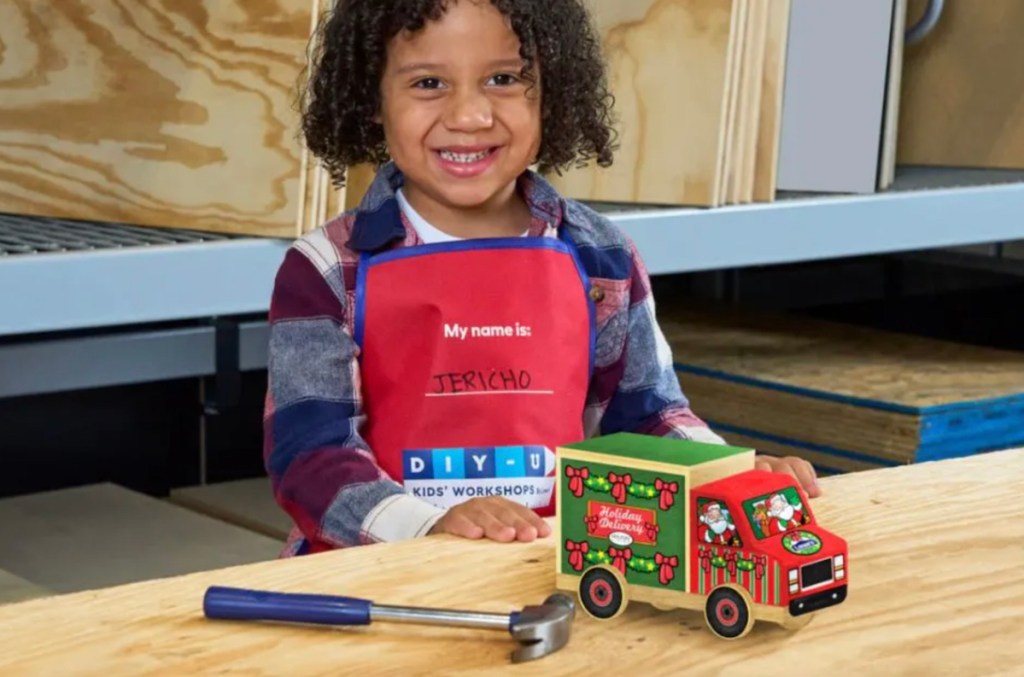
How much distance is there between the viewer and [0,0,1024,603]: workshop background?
5.50 ft

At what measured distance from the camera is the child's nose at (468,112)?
1.41 m

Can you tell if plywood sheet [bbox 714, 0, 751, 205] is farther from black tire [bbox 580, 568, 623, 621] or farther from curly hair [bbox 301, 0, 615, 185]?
black tire [bbox 580, 568, 623, 621]

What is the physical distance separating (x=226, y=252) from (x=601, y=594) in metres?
0.81

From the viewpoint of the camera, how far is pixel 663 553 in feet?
2.89

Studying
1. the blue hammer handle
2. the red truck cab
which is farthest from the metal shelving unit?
the red truck cab

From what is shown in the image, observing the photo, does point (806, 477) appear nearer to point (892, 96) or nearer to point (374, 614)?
point (374, 614)

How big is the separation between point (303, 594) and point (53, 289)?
673 mm

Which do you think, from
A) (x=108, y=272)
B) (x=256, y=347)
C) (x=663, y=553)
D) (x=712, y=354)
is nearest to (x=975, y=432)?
(x=712, y=354)

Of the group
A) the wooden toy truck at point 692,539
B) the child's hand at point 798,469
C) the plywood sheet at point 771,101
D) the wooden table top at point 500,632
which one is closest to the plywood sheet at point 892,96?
the plywood sheet at point 771,101

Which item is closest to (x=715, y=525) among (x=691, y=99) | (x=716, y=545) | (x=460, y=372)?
(x=716, y=545)

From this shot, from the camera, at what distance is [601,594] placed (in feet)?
2.93

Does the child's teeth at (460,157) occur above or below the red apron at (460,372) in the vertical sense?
above

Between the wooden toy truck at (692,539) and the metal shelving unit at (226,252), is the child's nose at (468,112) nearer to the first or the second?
the metal shelving unit at (226,252)

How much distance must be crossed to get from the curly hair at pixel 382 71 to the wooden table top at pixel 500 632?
0.54 m
